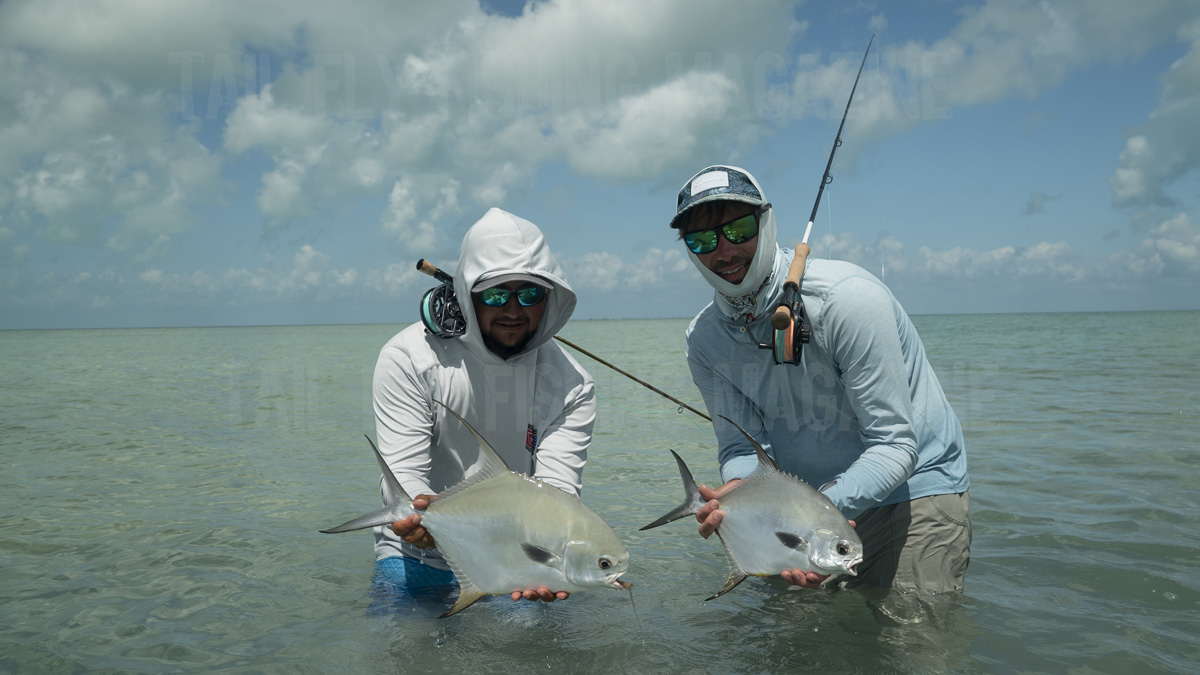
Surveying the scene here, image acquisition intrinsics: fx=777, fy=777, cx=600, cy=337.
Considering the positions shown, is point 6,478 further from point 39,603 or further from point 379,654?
point 379,654

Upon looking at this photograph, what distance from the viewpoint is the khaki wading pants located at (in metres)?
3.65

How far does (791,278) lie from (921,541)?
57.8 inches

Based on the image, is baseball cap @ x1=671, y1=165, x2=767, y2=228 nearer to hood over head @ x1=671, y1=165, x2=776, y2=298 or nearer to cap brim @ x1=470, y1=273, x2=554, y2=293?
hood over head @ x1=671, y1=165, x2=776, y2=298

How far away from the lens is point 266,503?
288 inches

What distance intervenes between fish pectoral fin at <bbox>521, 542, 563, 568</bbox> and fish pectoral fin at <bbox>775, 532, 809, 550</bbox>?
2.74ft

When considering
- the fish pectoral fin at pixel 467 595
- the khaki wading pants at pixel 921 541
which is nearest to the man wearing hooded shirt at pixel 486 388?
the fish pectoral fin at pixel 467 595

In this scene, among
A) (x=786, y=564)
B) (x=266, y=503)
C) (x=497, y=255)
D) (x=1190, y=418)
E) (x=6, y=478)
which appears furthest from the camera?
(x=1190, y=418)

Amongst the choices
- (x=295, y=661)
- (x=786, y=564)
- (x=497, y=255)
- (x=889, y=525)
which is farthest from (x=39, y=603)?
(x=889, y=525)

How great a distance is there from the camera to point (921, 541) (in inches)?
146

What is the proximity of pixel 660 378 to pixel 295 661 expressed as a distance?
1646 centimetres

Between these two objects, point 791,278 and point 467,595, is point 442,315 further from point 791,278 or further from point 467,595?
point 791,278

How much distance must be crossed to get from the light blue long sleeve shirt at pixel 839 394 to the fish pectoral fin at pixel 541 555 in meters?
1.14

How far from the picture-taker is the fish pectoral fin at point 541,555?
9.29 feet

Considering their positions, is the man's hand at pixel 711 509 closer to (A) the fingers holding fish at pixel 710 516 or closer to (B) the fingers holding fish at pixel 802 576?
(A) the fingers holding fish at pixel 710 516
